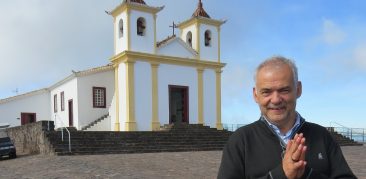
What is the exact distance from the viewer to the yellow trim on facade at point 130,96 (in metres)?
23.3

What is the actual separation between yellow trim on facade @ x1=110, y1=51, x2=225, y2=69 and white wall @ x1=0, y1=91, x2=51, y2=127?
987cm

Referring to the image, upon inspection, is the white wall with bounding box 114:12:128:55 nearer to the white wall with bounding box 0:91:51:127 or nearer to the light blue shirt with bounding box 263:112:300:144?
the white wall with bounding box 0:91:51:127

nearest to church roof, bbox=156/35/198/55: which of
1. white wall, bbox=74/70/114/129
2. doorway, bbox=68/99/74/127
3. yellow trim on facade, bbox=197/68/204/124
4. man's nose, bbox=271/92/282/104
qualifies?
yellow trim on facade, bbox=197/68/204/124

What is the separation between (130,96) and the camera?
2353cm

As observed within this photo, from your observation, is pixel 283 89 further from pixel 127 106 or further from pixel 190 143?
pixel 127 106

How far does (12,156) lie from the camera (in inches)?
731

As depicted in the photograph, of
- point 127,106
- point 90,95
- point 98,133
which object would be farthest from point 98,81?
point 98,133

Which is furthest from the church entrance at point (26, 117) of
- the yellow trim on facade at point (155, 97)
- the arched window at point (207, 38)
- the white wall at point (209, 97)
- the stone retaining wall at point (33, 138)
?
the arched window at point (207, 38)

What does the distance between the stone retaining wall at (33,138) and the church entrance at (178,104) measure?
7908 millimetres

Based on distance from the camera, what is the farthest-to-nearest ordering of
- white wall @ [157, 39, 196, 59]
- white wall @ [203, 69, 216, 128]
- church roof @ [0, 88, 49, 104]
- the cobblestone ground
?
1. church roof @ [0, 88, 49, 104]
2. white wall @ [203, 69, 216, 128]
3. white wall @ [157, 39, 196, 59]
4. the cobblestone ground

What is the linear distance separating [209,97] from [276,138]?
24.4m

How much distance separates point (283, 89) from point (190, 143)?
18374mm

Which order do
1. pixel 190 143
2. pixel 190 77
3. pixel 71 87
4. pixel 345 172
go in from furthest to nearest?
pixel 71 87 < pixel 190 77 < pixel 190 143 < pixel 345 172

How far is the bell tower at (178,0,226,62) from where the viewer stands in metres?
26.5
